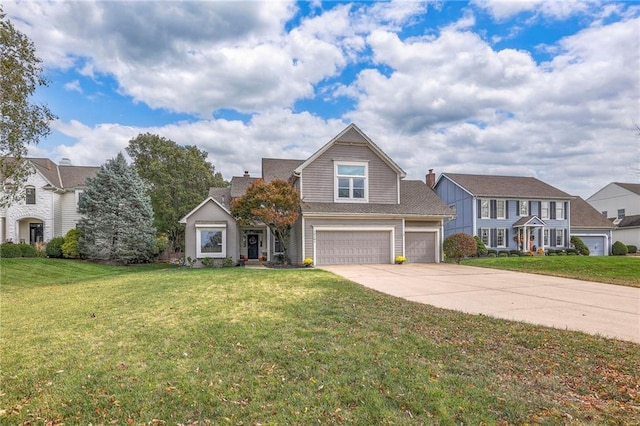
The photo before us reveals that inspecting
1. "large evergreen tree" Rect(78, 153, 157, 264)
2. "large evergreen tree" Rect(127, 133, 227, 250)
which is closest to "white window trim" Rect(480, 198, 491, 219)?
"large evergreen tree" Rect(127, 133, 227, 250)

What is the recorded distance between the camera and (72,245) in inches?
941

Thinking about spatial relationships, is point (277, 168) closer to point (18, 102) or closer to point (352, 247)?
point (352, 247)

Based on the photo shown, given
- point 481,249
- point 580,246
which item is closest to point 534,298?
point 481,249

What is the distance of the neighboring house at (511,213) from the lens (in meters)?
31.8

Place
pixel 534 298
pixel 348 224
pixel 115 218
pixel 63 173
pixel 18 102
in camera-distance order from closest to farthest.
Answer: pixel 534 298 < pixel 18 102 < pixel 348 224 < pixel 115 218 < pixel 63 173

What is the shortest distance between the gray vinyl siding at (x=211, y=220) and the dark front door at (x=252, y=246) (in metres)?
3.19

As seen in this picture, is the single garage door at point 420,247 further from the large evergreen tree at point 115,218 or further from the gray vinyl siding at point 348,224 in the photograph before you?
the large evergreen tree at point 115,218

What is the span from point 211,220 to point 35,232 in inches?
740

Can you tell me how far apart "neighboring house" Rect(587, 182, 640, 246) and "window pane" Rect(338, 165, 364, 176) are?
3587 centimetres

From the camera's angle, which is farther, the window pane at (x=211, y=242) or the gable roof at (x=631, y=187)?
the gable roof at (x=631, y=187)

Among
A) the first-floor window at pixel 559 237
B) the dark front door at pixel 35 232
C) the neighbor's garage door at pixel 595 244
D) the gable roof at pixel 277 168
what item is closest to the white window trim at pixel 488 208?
the first-floor window at pixel 559 237

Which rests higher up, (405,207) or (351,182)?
(351,182)

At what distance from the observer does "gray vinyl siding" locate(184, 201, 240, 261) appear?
2114 centimetres

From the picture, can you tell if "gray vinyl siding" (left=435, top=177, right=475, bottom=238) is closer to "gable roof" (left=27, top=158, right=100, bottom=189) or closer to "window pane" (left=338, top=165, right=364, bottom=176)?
"window pane" (left=338, top=165, right=364, bottom=176)
